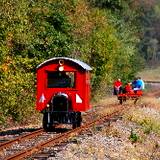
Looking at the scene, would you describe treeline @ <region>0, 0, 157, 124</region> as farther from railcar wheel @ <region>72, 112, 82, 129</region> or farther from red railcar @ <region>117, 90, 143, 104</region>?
railcar wheel @ <region>72, 112, 82, 129</region>

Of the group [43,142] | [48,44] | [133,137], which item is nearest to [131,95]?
[48,44]

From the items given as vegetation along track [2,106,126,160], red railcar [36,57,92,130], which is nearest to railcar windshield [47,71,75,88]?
red railcar [36,57,92,130]

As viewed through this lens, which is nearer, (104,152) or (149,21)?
(104,152)

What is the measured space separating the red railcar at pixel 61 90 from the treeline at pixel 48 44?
3718 millimetres

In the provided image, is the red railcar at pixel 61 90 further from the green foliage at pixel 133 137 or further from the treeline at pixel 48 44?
the treeline at pixel 48 44

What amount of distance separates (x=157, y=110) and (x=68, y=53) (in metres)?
6.20

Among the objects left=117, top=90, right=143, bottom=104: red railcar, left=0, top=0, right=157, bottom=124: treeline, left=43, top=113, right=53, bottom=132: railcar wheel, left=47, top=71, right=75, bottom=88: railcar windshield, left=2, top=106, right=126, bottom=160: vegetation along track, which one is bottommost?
left=2, top=106, right=126, bottom=160: vegetation along track

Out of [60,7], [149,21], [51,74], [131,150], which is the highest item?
[149,21]

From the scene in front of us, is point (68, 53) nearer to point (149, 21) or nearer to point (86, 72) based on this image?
point (86, 72)

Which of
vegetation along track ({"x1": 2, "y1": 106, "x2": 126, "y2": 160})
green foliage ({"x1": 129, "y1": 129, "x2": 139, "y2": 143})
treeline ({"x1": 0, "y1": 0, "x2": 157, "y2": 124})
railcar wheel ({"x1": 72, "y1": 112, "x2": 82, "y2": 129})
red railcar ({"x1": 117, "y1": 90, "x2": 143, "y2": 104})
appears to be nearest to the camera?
vegetation along track ({"x1": 2, "y1": 106, "x2": 126, "y2": 160})

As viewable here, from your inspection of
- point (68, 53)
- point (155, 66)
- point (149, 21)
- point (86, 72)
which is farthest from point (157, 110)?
point (149, 21)

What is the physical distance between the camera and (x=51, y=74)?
72.5ft

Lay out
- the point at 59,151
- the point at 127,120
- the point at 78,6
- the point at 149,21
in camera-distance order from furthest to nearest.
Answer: the point at 149,21, the point at 78,6, the point at 127,120, the point at 59,151

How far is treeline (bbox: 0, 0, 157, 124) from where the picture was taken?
2598 cm
